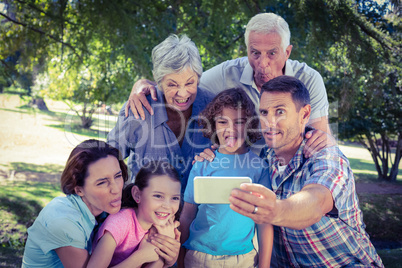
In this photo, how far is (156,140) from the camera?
3.01 m

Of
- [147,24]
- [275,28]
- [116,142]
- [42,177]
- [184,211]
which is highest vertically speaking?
[147,24]

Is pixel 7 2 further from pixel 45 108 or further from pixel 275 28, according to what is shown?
pixel 45 108

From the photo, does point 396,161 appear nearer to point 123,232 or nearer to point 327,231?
point 327,231

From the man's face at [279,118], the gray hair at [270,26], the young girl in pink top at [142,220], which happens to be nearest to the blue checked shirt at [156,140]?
the young girl in pink top at [142,220]

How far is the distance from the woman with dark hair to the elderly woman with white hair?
1.45ft

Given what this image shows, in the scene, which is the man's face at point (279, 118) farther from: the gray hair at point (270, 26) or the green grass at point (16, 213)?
the green grass at point (16, 213)

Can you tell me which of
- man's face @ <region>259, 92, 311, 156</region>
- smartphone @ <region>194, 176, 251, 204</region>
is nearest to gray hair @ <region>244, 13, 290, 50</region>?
man's face @ <region>259, 92, 311, 156</region>

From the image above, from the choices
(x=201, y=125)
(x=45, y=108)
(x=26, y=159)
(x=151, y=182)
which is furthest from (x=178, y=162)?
(x=45, y=108)

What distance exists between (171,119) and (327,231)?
1.45 m

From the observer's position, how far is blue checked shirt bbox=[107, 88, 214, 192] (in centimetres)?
300

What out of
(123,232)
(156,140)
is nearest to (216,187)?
(123,232)

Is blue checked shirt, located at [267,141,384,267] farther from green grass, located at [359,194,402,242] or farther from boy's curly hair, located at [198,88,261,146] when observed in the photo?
green grass, located at [359,194,402,242]

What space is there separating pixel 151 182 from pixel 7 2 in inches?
190

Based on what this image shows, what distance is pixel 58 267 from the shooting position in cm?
234
